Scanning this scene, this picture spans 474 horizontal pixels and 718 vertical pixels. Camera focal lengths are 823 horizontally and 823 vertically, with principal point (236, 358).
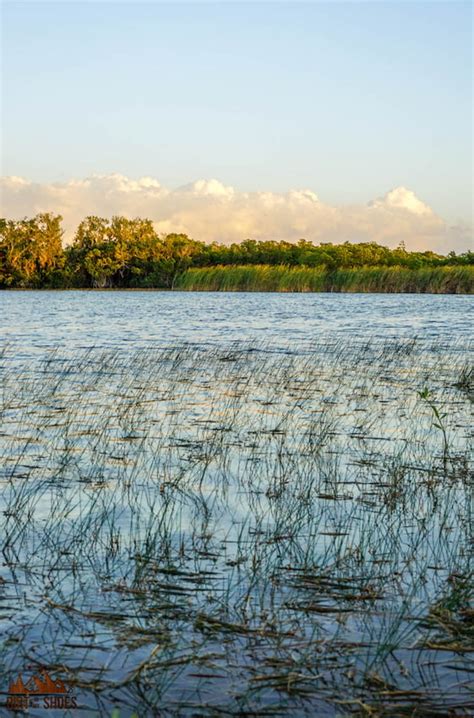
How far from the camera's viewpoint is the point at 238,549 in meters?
6.19

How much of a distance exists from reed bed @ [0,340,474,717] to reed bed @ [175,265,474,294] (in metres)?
58.8

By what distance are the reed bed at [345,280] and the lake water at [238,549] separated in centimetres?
5647

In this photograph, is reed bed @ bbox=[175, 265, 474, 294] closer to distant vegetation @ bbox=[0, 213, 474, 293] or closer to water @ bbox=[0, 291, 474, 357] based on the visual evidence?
water @ bbox=[0, 291, 474, 357]

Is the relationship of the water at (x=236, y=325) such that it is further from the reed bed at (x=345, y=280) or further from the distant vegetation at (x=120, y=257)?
the distant vegetation at (x=120, y=257)

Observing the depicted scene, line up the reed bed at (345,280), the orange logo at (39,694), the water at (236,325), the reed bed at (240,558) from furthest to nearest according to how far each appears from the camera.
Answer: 1. the reed bed at (345,280)
2. the water at (236,325)
3. the reed bed at (240,558)
4. the orange logo at (39,694)

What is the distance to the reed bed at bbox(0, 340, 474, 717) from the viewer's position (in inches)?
164

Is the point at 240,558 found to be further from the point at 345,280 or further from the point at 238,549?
the point at 345,280

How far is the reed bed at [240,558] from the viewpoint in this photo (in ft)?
13.6

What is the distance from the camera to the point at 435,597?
525cm

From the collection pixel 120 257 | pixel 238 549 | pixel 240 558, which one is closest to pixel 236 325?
pixel 238 549

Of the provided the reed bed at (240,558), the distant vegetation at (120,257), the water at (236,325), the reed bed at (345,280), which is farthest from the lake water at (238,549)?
the distant vegetation at (120,257)

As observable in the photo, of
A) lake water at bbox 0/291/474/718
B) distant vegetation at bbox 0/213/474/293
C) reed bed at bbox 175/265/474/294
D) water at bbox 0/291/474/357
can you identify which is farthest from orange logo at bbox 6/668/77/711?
distant vegetation at bbox 0/213/474/293

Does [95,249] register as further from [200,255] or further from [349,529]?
[349,529]

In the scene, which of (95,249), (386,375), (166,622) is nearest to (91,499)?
(166,622)
